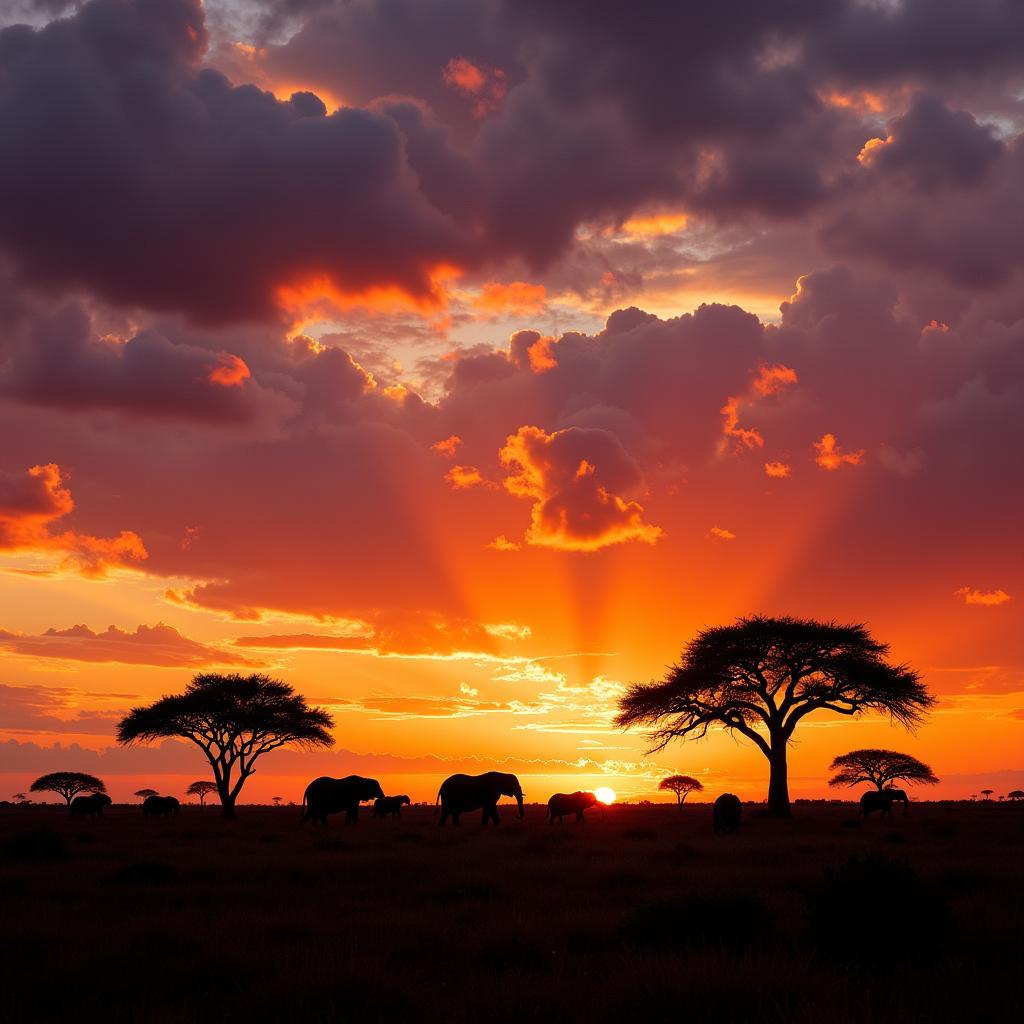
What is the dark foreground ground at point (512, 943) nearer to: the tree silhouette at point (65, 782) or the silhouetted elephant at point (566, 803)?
the silhouetted elephant at point (566, 803)

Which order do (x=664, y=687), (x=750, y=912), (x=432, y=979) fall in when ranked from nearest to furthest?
(x=432, y=979) < (x=750, y=912) < (x=664, y=687)

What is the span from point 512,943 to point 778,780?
127 ft

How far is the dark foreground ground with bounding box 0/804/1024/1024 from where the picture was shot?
308 inches

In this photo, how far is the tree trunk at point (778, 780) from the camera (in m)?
45.9

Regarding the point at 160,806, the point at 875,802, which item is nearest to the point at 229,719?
the point at 160,806

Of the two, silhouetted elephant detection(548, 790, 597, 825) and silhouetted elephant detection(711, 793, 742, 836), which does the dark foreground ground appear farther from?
silhouetted elephant detection(548, 790, 597, 825)

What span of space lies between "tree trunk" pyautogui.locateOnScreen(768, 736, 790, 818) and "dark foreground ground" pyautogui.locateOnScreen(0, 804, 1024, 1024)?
1089 inches

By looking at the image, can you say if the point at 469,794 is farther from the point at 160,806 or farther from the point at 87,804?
the point at 87,804

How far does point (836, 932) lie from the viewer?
994 centimetres

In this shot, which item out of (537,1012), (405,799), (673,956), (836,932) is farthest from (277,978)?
(405,799)

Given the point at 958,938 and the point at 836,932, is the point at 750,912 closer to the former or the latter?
the point at 836,932

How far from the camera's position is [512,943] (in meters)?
10.4

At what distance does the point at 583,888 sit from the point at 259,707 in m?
46.7

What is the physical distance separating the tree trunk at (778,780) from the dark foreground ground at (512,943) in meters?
27.7
